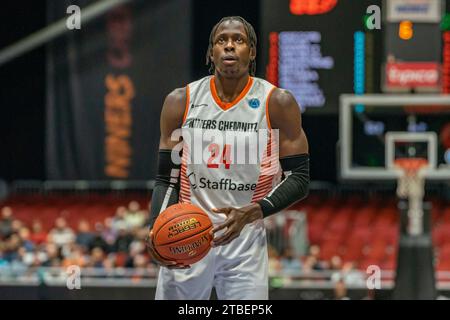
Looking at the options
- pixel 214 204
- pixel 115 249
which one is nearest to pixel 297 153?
pixel 214 204

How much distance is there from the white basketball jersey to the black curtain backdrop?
9896 millimetres

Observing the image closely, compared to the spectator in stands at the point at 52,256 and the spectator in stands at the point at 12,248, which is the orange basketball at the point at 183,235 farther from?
the spectator in stands at the point at 12,248

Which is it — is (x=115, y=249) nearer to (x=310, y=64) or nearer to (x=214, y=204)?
(x=310, y=64)

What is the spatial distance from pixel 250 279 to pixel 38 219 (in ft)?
33.9

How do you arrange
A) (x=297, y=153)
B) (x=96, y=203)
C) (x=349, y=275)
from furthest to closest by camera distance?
(x=96, y=203) < (x=349, y=275) < (x=297, y=153)

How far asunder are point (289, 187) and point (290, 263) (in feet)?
21.5

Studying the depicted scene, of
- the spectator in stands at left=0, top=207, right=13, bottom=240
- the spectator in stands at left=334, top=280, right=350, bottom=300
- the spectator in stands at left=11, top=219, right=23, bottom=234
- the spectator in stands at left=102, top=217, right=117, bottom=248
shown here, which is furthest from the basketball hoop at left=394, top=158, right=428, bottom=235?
the spectator in stands at left=0, top=207, right=13, bottom=240

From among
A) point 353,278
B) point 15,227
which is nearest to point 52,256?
point 15,227

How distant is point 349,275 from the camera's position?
9.38 m

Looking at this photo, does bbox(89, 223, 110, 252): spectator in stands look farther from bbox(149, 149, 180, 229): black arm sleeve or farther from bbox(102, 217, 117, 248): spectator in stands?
bbox(149, 149, 180, 229): black arm sleeve

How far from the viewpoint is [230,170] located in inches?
159

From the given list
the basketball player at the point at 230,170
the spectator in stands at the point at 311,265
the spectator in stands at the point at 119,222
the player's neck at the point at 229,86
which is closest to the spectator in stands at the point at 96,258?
the spectator in stands at the point at 119,222

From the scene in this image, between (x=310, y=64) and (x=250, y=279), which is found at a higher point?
(x=310, y=64)

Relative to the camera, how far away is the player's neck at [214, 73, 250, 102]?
4.10m
